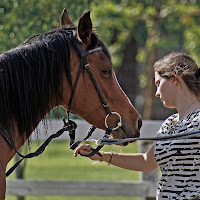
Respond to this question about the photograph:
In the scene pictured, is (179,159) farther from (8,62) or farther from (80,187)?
(80,187)

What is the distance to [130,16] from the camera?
10.8 metres

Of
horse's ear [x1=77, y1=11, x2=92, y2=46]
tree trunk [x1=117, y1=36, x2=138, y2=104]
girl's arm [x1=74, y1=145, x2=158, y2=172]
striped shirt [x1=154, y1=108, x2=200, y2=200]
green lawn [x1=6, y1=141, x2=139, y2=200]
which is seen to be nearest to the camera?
striped shirt [x1=154, y1=108, x2=200, y2=200]

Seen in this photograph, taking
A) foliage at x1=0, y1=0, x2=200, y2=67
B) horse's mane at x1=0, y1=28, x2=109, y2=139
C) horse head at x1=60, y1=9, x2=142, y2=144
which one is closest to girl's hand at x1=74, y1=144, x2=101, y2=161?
horse head at x1=60, y1=9, x2=142, y2=144

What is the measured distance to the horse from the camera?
238 cm

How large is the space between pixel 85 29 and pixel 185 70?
2.14 ft

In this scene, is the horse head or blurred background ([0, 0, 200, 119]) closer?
the horse head

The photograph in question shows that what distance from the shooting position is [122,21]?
1034 cm

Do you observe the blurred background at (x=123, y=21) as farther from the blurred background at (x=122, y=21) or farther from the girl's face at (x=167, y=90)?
the girl's face at (x=167, y=90)

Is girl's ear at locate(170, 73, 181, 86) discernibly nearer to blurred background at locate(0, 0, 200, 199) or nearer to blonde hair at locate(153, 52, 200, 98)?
blonde hair at locate(153, 52, 200, 98)

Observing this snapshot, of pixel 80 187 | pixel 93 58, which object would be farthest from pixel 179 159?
pixel 80 187

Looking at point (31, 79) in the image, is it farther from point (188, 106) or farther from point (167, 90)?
point (188, 106)

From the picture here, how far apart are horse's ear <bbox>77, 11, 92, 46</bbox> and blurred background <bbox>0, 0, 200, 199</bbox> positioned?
1.61 ft

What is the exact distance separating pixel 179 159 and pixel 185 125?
0.20 meters

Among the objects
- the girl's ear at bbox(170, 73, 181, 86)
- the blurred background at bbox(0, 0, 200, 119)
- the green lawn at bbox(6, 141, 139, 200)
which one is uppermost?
the girl's ear at bbox(170, 73, 181, 86)
